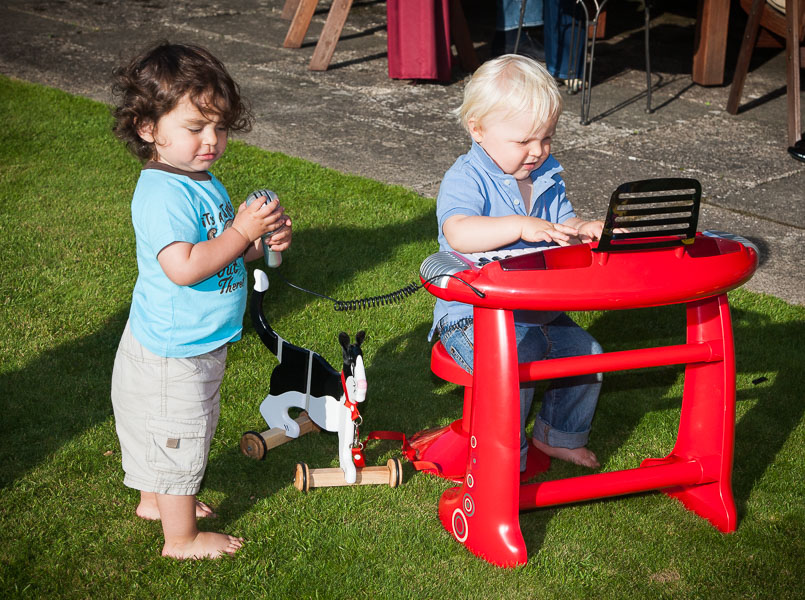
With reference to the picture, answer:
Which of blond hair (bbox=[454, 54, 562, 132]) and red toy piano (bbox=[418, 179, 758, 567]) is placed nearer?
red toy piano (bbox=[418, 179, 758, 567])

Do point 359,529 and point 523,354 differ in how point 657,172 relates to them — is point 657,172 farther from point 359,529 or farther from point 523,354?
point 359,529

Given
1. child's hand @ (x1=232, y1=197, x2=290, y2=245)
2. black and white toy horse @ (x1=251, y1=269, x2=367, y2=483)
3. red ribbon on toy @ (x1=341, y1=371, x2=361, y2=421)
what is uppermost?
→ child's hand @ (x1=232, y1=197, x2=290, y2=245)

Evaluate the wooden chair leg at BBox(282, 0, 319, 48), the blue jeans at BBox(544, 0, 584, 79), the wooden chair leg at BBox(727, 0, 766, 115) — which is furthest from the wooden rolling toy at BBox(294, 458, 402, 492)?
→ the wooden chair leg at BBox(282, 0, 319, 48)

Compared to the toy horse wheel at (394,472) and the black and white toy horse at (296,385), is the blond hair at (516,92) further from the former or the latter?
the toy horse wheel at (394,472)

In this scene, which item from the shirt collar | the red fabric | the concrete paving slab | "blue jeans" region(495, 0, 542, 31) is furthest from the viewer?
"blue jeans" region(495, 0, 542, 31)

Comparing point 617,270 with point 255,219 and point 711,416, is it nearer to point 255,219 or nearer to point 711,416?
point 711,416

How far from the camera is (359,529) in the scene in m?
2.63

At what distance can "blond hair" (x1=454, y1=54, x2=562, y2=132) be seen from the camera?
2510 mm

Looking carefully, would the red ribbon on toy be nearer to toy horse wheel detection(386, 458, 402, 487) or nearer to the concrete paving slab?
toy horse wheel detection(386, 458, 402, 487)

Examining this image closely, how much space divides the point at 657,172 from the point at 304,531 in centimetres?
374

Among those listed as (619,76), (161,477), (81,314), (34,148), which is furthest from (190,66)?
(619,76)

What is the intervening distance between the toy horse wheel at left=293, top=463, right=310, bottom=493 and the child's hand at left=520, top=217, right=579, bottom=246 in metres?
1.00

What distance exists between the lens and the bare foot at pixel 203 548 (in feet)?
8.14

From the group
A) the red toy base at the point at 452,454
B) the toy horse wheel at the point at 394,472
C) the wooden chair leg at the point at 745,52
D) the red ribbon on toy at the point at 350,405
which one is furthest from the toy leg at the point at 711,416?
the wooden chair leg at the point at 745,52
